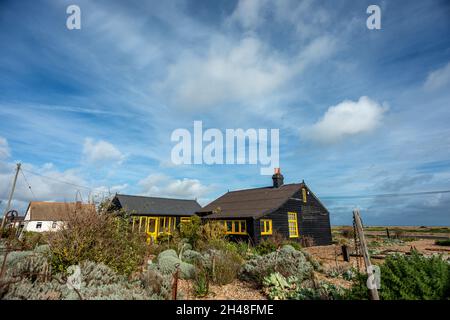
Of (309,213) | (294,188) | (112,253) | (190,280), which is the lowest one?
(190,280)

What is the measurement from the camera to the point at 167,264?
27.8ft

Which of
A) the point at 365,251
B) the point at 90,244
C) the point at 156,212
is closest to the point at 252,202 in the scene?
the point at 156,212

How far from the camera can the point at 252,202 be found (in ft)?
73.5

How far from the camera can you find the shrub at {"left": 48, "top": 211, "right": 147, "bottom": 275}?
643 cm

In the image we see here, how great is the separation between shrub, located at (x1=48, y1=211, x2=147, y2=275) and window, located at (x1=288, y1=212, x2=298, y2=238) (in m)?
16.0

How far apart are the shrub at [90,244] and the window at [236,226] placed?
40.9 ft

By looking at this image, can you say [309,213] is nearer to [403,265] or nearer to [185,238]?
[185,238]

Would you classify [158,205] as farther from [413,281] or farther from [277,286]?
[413,281]

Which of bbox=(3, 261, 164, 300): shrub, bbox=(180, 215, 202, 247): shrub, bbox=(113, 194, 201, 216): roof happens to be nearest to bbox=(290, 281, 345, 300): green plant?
bbox=(3, 261, 164, 300): shrub

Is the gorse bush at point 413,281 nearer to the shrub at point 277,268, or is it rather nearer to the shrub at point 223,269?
the shrub at point 277,268

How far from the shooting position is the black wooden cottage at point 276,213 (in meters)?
19.2

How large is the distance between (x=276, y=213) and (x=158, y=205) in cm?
1226
